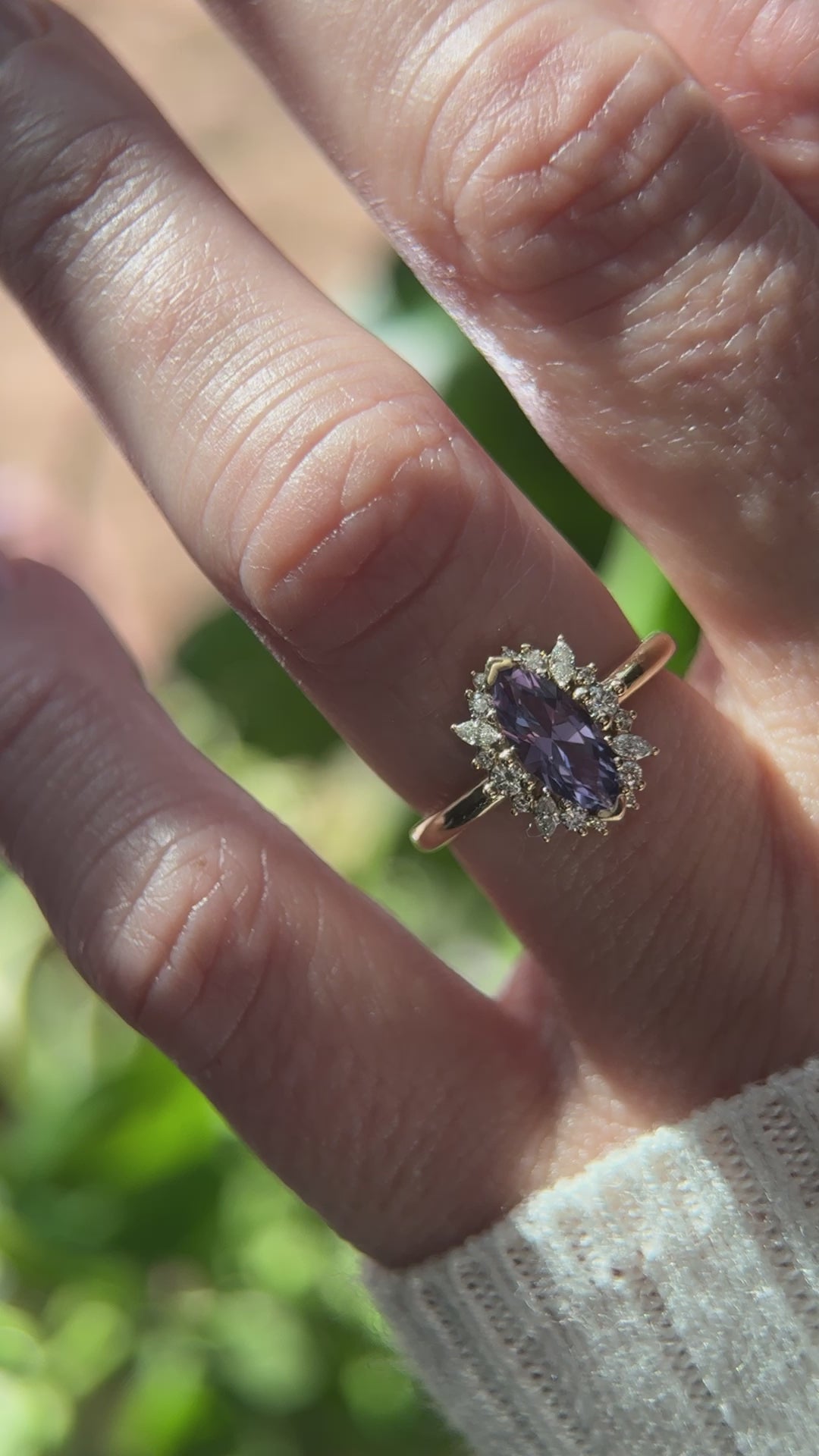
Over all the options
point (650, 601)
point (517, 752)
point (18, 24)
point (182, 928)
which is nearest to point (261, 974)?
point (182, 928)

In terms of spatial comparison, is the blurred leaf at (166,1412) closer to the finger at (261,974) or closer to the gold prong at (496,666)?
the finger at (261,974)

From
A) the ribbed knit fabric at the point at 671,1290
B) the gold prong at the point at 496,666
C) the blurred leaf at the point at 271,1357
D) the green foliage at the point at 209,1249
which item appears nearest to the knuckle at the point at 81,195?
the gold prong at the point at 496,666

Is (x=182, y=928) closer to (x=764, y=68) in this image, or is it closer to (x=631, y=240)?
(x=631, y=240)

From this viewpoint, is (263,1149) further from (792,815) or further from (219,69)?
(219,69)

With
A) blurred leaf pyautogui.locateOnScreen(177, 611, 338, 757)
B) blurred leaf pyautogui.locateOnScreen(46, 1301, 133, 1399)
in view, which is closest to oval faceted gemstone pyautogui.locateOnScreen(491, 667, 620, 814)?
blurred leaf pyautogui.locateOnScreen(177, 611, 338, 757)

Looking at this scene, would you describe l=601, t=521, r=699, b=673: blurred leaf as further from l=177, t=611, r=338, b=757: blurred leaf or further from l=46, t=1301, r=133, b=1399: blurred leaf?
l=46, t=1301, r=133, b=1399: blurred leaf

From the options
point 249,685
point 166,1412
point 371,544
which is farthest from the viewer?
point 249,685

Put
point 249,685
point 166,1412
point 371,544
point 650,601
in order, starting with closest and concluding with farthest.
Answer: point 371,544 < point 650,601 < point 166,1412 < point 249,685
